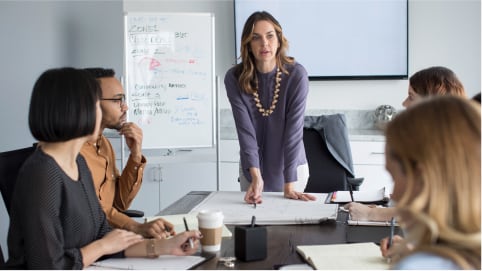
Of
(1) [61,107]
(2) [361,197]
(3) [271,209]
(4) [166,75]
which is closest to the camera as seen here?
(1) [61,107]

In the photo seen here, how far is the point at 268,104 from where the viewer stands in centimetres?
236

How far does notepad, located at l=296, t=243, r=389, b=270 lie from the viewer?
1342 millimetres

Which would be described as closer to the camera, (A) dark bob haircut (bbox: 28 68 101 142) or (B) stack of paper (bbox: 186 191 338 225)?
(A) dark bob haircut (bbox: 28 68 101 142)

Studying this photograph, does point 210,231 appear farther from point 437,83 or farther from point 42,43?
point 42,43

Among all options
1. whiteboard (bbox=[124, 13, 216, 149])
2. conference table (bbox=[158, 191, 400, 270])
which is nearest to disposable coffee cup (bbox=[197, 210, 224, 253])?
conference table (bbox=[158, 191, 400, 270])

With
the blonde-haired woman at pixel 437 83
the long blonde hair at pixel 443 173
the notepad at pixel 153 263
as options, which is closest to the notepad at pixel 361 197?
the blonde-haired woman at pixel 437 83

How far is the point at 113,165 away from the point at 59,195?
669 mm

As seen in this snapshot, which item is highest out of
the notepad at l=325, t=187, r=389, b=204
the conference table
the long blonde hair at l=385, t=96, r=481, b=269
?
the long blonde hair at l=385, t=96, r=481, b=269

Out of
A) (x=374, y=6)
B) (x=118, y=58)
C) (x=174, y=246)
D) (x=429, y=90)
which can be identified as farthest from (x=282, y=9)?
(x=174, y=246)

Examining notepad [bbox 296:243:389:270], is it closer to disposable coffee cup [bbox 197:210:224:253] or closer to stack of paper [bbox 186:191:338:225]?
disposable coffee cup [bbox 197:210:224:253]

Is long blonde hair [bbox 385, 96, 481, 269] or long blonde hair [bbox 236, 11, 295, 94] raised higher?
long blonde hair [bbox 236, 11, 295, 94]

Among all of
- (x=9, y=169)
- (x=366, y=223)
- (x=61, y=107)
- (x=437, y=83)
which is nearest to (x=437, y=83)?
(x=437, y=83)

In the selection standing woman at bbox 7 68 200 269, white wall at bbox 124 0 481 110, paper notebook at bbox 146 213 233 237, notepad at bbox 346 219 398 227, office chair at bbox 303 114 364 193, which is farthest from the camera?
white wall at bbox 124 0 481 110

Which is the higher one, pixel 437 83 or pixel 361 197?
pixel 437 83
